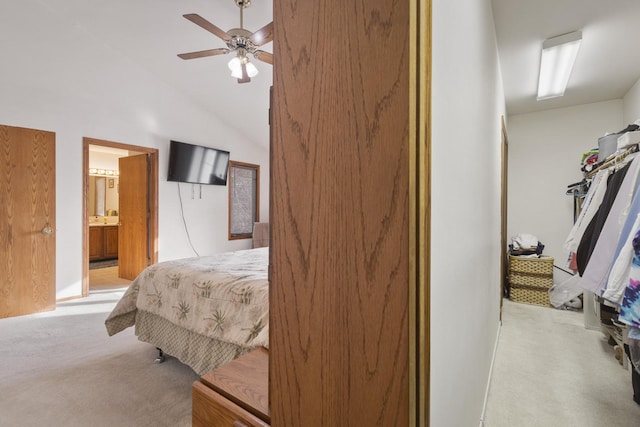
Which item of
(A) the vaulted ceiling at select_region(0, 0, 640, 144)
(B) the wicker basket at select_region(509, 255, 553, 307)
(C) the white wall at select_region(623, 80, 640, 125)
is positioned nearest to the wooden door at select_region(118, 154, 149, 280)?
(A) the vaulted ceiling at select_region(0, 0, 640, 144)

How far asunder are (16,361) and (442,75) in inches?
132

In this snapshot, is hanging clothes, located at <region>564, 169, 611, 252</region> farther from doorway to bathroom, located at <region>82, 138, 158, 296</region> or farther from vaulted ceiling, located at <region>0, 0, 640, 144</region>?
doorway to bathroom, located at <region>82, 138, 158, 296</region>

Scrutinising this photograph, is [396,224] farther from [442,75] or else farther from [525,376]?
[525,376]

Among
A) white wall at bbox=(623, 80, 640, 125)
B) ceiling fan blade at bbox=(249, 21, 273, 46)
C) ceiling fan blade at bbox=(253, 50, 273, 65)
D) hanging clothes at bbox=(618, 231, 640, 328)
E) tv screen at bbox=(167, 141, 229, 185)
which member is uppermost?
ceiling fan blade at bbox=(253, 50, 273, 65)

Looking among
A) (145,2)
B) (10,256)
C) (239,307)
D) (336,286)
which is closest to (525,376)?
(239,307)

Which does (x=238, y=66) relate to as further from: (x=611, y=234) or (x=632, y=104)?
(x=632, y=104)

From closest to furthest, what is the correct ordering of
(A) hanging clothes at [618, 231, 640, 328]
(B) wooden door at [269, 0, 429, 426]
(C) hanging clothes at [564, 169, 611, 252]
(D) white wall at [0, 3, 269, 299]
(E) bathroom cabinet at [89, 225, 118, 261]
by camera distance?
(B) wooden door at [269, 0, 429, 426], (A) hanging clothes at [618, 231, 640, 328], (C) hanging clothes at [564, 169, 611, 252], (D) white wall at [0, 3, 269, 299], (E) bathroom cabinet at [89, 225, 118, 261]

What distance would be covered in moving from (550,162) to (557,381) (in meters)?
3.10

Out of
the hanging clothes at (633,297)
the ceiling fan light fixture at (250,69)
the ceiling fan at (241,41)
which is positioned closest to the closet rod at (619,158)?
the hanging clothes at (633,297)

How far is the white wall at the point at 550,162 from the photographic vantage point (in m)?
3.86

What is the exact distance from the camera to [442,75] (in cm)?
74

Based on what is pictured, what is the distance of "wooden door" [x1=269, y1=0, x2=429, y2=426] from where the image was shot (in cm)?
52

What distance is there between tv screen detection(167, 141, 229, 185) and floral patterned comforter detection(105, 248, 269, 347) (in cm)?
251

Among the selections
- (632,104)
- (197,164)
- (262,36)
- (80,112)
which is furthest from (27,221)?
(632,104)
